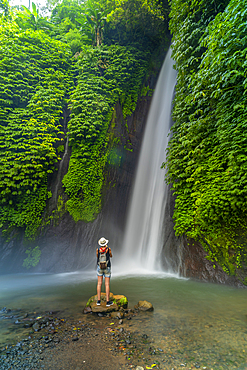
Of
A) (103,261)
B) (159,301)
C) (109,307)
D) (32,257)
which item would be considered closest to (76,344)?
(109,307)

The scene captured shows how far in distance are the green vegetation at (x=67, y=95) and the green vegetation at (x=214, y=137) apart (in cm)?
437

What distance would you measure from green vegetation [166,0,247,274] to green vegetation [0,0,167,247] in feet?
14.3

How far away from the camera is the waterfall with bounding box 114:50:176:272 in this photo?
10.0 m

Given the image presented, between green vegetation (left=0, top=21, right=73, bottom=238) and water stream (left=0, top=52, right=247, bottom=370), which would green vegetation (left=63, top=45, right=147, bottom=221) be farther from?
water stream (left=0, top=52, right=247, bottom=370)

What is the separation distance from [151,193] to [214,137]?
5380 mm

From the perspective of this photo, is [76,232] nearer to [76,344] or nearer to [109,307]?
[109,307]

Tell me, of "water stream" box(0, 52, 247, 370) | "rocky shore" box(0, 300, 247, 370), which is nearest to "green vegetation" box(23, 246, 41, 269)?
"water stream" box(0, 52, 247, 370)

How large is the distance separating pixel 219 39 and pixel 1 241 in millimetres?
11632

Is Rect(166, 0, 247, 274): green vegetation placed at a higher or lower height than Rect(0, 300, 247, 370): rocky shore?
higher

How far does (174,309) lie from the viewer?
171 inches

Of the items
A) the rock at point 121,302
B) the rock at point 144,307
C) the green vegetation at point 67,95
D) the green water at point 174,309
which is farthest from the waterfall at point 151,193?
the rock at point 121,302

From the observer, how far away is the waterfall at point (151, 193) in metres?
10.0

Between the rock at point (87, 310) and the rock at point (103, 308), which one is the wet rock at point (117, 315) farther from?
the rock at point (87, 310)

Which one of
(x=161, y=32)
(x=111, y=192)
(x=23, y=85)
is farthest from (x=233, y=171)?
(x=161, y=32)
